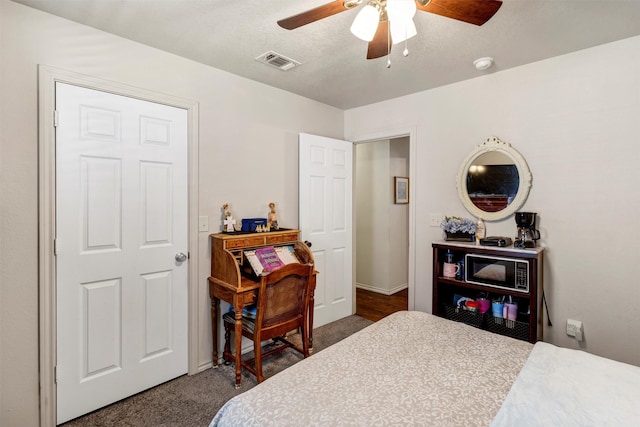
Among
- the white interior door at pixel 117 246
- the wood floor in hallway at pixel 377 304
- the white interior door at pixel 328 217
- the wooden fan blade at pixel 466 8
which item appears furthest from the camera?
the wood floor in hallway at pixel 377 304

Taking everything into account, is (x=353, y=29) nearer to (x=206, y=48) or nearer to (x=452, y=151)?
Result: (x=206, y=48)

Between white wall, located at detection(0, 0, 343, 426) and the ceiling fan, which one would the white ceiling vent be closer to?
white wall, located at detection(0, 0, 343, 426)

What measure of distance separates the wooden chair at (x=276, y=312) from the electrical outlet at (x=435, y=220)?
1.34 meters

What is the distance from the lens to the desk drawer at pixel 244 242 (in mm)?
2483

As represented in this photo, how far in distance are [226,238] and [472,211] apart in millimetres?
2128

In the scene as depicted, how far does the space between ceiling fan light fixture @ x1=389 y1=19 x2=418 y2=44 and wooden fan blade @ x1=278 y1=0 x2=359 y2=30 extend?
0.25 meters

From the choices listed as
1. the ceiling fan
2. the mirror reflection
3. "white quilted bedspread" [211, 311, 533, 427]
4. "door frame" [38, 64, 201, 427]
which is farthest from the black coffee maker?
"door frame" [38, 64, 201, 427]

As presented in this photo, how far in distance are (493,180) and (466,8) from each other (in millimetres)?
1720

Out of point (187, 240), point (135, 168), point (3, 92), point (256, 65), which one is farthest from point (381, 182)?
point (3, 92)

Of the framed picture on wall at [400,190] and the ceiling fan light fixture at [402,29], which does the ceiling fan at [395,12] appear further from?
the framed picture on wall at [400,190]

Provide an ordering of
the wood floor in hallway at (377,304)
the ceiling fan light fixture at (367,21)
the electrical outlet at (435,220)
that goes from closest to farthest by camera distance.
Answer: the ceiling fan light fixture at (367,21) → the electrical outlet at (435,220) → the wood floor in hallway at (377,304)

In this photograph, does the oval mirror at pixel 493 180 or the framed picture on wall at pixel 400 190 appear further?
the framed picture on wall at pixel 400 190

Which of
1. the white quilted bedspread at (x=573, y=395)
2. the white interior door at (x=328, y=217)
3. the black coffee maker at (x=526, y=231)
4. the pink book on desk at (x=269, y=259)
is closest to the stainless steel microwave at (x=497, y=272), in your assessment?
the black coffee maker at (x=526, y=231)

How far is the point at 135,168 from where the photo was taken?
2207 mm
